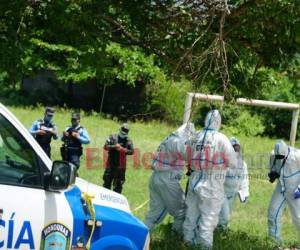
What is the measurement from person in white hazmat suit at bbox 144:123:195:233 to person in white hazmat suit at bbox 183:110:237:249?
325 mm

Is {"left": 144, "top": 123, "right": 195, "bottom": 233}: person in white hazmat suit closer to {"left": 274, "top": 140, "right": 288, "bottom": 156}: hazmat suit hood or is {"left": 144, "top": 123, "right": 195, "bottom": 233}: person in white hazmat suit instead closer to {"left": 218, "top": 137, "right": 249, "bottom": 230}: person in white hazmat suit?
{"left": 218, "top": 137, "right": 249, "bottom": 230}: person in white hazmat suit

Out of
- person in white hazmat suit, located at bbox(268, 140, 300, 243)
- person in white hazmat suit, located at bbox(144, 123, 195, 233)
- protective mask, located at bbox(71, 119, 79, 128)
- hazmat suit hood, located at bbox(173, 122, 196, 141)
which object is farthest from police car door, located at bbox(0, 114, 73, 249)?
protective mask, located at bbox(71, 119, 79, 128)

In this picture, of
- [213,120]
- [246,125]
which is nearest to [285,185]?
[213,120]

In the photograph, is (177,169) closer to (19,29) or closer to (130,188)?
(19,29)

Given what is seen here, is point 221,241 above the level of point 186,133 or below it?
below

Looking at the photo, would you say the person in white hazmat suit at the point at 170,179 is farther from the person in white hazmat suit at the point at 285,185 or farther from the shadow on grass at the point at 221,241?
the person in white hazmat suit at the point at 285,185

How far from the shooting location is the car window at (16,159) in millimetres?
4137

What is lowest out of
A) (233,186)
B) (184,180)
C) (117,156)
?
(184,180)

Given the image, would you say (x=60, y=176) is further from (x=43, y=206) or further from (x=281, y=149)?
(x=281, y=149)

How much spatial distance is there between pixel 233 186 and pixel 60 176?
23.5ft

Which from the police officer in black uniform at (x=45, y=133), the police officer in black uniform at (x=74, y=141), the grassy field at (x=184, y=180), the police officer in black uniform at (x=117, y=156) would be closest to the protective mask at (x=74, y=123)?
the police officer in black uniform at (x=74, y=141)

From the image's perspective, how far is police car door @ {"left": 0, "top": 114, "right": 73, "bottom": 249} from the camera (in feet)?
13.1

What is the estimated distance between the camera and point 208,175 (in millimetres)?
8867

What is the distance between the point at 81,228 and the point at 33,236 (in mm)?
349
